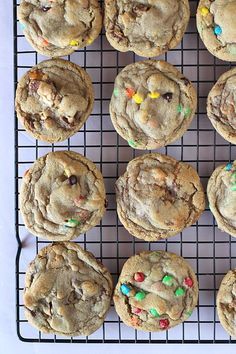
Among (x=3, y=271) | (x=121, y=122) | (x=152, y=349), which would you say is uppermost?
(x=121, y=122)

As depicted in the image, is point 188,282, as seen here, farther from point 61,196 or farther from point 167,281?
point 61,196

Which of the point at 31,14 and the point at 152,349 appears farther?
the point at 152,349


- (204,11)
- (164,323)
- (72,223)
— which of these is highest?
(204,11)

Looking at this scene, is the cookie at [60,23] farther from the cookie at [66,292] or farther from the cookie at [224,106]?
the cookie at [66,292]

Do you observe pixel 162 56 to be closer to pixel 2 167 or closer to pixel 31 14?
pixel 31 14

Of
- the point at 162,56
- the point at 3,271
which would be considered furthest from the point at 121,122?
the point at 3,271

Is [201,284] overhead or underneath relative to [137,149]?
underneath

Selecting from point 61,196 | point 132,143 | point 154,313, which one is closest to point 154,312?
point 154,313
